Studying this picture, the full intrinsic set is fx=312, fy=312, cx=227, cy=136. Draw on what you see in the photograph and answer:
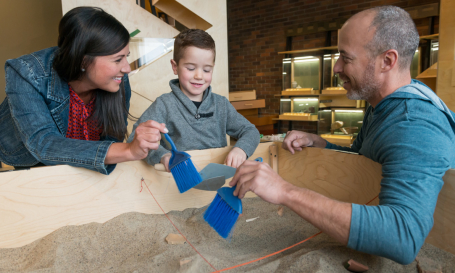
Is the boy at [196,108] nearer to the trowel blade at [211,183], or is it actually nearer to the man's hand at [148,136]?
the trowel blade at [211,183]

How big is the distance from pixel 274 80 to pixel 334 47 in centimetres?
139

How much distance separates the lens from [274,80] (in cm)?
596

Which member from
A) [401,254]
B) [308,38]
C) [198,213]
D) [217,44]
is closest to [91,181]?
[198,213]

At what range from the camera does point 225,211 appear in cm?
92

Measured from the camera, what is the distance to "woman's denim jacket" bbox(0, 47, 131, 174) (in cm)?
107

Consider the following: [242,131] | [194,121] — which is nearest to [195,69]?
[194,121]

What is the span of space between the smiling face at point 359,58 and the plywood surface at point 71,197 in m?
0.80

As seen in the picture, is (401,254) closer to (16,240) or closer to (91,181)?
(91,181)

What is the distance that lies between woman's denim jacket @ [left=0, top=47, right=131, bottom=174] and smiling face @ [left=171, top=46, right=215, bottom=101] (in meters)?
0.50

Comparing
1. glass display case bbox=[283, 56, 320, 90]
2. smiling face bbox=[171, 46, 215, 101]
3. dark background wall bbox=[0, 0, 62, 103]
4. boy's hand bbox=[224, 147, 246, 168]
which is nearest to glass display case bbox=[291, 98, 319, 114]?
glass display case bbox=[283, 56, 320, 90]

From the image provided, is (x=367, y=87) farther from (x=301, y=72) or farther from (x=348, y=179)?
(x=301, y=72)

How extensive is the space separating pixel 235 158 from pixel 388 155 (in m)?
0.58

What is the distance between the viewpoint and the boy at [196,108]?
144cm

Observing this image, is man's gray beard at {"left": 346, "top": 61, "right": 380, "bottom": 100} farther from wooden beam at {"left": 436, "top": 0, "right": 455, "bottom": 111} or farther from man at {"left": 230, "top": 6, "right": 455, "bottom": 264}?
wooden beam at {"left": 436, "top": 0, "right": 455, "bottom": 111}
